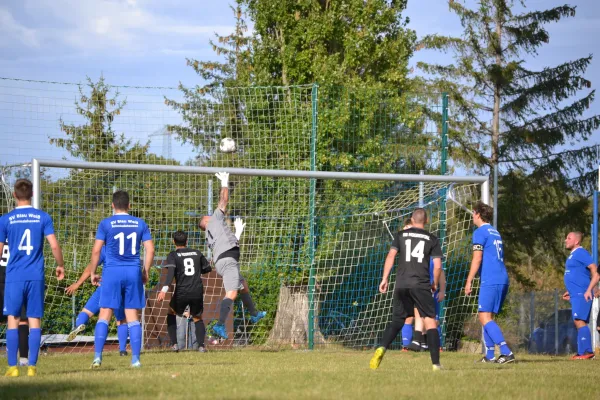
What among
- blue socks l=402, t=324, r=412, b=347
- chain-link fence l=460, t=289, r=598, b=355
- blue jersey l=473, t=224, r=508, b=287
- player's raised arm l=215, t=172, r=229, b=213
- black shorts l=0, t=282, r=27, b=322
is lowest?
chain-link fence l=460, t=289, r=598, b=355

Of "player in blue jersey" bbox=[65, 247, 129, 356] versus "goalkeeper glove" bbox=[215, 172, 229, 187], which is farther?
"goalkeeper glove" bbox=[215, 172, 229, 187]

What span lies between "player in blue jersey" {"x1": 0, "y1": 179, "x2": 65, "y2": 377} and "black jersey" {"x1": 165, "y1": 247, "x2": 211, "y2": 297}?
155 inches

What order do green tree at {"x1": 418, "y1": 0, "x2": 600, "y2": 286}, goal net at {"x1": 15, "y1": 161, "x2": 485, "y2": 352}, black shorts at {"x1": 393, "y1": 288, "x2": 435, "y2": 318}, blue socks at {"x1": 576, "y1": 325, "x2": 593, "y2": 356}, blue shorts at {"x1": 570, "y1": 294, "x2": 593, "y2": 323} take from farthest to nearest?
1. green tree at {"x1": 418, "y1": 0, "x2": 600, "y2": 286}
2. goal net at {"x1": 15, "y1": 161, "x2": 485, "y2": 352}
3. blue shorts at {"x1": 570, "y1": 294, "x2": 593, "y2": 323}
4. blue socks at {"x1": 576, "y1": 325, "x2": 593, "y2": 356}
5. black shorts at {"x1": 393, "y1": 288, "x2": 435, "y2": 318}

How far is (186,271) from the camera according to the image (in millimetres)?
12117

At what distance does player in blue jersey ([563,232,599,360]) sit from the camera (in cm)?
1232

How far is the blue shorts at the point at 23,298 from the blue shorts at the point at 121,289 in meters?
0.71

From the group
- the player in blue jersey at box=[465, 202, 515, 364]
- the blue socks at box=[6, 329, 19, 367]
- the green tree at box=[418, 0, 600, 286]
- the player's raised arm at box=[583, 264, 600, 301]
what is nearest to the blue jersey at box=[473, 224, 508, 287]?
the player in blue jersey at box=[465, 202, 515, 364]

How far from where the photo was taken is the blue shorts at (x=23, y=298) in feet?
26.3

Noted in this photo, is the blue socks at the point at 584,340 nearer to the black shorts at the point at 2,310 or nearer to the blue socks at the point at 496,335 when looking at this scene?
the blue socks at the point at 496,335

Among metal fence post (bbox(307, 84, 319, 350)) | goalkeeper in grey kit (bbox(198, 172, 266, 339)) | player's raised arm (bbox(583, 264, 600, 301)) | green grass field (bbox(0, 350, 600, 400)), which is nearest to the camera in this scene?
green grass field (bbox(0, 350, 600, 400))

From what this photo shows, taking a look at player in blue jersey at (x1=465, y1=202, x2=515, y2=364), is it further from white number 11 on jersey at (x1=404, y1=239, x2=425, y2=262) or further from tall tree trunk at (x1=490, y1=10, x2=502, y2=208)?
tall tree trunk at (x1=490, y1=10, x2=502, y2=208)

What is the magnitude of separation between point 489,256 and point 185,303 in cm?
463

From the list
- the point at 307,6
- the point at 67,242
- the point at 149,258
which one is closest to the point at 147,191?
the point at 67,242

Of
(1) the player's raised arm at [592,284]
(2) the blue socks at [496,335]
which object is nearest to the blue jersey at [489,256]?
(2) the blue socks at [496,335]
